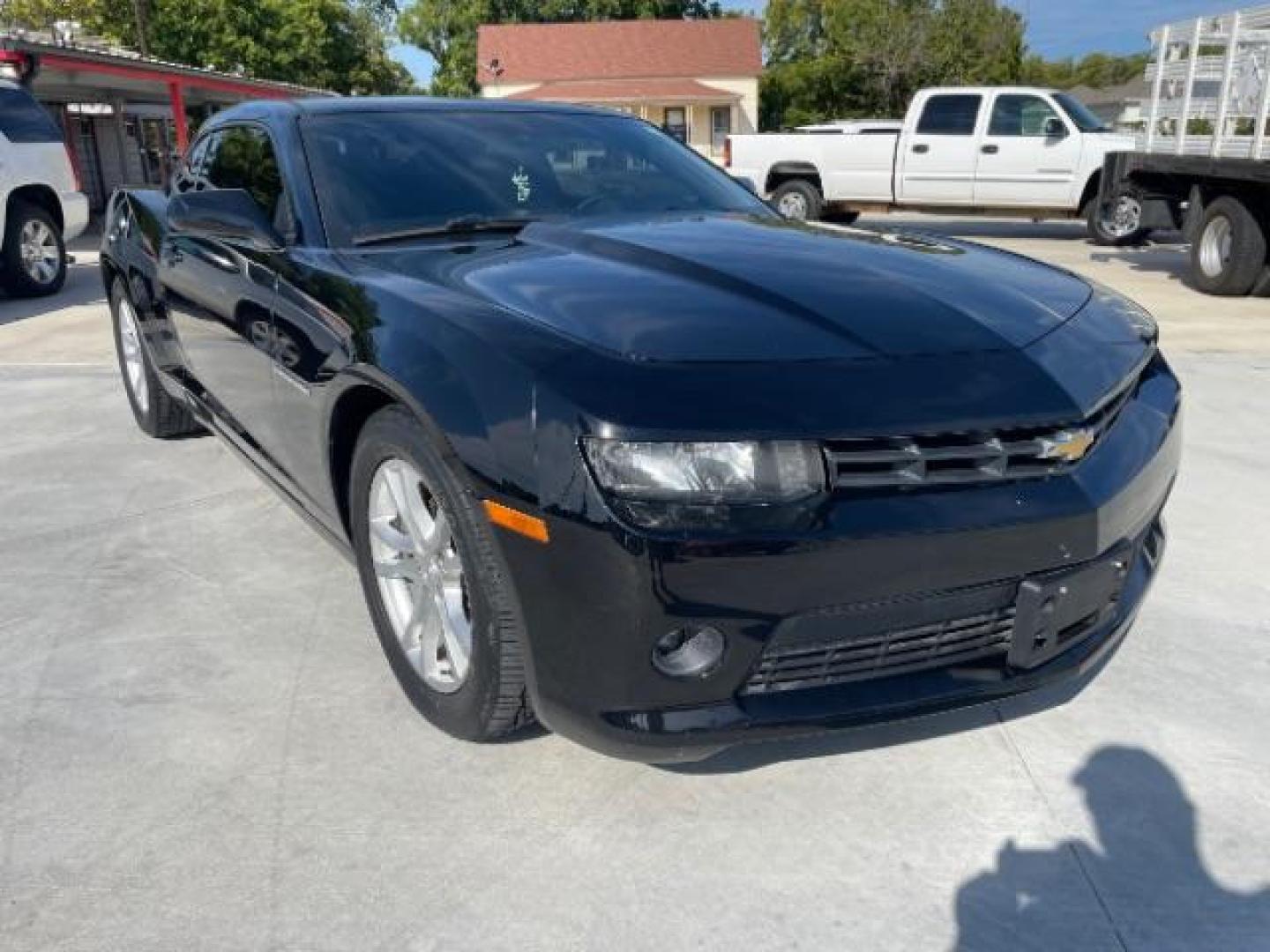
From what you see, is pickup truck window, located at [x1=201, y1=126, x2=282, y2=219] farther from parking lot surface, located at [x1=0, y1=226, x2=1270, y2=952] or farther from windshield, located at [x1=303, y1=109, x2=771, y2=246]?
parking lot surface, located at [x1=0, y1=226, x2=1270, y2=952]

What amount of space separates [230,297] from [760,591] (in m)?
2.25

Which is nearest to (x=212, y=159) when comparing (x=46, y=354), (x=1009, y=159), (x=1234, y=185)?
(x=46, y=354)

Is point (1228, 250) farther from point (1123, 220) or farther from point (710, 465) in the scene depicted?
point (710, 465)

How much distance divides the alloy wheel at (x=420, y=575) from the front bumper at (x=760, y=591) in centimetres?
38

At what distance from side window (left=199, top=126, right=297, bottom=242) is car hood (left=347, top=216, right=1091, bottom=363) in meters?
0.53

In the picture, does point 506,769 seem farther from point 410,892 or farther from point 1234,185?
point 1234,185

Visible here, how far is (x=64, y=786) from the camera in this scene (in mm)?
2467

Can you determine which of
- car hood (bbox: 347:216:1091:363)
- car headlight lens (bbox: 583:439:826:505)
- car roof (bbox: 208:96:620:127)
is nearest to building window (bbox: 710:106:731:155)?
car roof (bbox: 208:96:620:127)

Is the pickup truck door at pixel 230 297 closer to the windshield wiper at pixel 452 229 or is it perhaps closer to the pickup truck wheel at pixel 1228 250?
the windshield wiper at pixel 452 229

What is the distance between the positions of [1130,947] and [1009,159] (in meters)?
13.3

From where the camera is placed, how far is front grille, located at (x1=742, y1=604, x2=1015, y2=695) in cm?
200

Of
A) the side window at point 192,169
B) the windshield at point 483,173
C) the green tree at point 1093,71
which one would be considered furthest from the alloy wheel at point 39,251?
the green tree at point 1093,71

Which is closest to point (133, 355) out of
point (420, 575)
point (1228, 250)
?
point (420, 575)

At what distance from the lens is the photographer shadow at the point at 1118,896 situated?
6.46 feet
